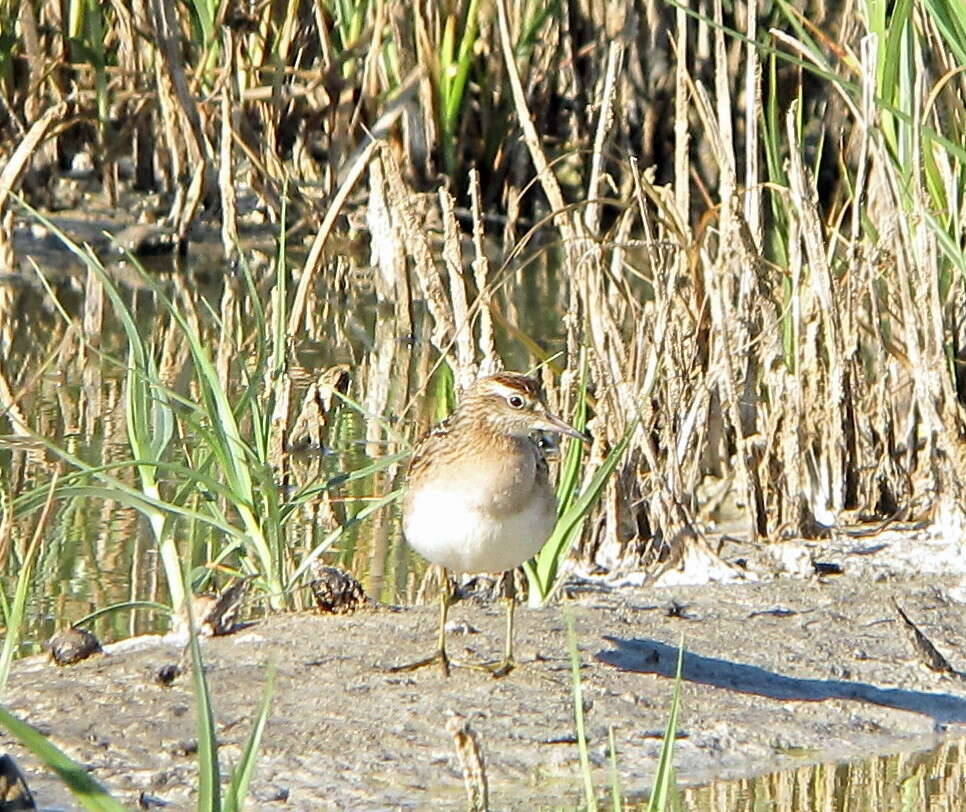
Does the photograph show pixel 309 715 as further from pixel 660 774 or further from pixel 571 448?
pixel 660 774

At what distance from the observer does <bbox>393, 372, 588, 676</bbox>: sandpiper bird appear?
4945 mm

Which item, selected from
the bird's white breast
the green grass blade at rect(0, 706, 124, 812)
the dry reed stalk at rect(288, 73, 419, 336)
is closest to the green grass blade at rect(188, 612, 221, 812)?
the green grass blade at rect(0, 706, 124, 812)

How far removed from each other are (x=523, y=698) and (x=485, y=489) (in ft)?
1.76

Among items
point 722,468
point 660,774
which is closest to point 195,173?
point 722,468

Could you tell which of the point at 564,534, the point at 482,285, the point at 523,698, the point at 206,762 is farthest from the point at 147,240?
the point at 206,762

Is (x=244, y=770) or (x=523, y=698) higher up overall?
(x=244, y=770)

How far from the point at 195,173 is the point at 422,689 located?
675 cm

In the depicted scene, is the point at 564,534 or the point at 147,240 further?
the point at 147,240

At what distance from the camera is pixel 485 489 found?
499cm

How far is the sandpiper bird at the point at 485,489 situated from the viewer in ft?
16.2

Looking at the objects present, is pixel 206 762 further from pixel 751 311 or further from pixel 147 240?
pixel 147 240

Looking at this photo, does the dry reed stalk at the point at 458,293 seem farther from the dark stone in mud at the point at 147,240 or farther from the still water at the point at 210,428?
the dark stone in mud at the point at 147,240

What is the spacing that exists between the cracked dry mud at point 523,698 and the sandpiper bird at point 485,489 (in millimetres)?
237

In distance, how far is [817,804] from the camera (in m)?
4.55
